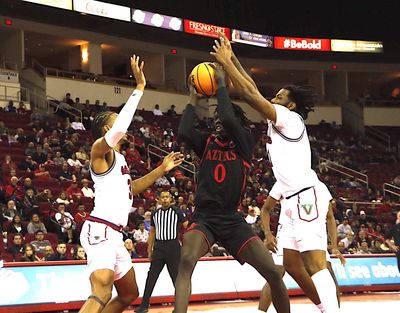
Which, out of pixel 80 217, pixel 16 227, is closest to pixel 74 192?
pixel 80 217

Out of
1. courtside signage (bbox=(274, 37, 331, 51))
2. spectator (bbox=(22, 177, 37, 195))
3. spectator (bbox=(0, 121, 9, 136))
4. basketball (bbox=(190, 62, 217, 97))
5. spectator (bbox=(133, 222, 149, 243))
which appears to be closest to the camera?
basketball (bbox=(190, 62, 217, 97))

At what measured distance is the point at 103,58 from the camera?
3531 cm

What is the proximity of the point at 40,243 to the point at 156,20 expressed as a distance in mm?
17751

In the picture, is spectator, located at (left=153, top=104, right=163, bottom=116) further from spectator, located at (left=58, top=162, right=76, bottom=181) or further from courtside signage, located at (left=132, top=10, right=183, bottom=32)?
spectator, located at (left=58, top=162, right=76, bottom=181)

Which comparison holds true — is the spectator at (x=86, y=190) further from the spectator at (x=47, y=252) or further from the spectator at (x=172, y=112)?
the spectator at (x=172, y=112)

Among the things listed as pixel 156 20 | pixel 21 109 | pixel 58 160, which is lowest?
pixel 58 160

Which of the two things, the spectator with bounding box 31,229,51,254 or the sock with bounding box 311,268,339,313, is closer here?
the sock with bounding box 311,268,339,313

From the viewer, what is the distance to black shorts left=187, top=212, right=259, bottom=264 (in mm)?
6016

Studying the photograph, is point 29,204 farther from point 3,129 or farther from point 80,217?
point 3,129

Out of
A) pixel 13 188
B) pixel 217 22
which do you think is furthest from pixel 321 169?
pixel 13 188

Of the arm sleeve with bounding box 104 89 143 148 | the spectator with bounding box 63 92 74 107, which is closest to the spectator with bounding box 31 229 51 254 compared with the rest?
the arm sleeve with bounding box 104 89 143 148

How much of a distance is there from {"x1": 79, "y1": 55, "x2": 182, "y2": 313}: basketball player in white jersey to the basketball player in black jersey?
58 cm

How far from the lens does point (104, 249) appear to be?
19.0ft

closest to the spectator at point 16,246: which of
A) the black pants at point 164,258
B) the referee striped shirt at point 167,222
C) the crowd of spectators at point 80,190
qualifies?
the crowd of spectators at point 80,190
